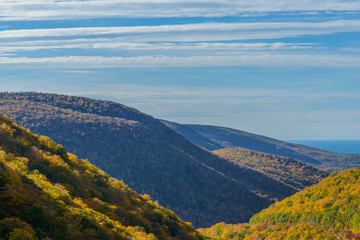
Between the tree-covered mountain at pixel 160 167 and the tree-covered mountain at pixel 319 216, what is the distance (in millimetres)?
49914

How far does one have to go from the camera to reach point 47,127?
358 feet

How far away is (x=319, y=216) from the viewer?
31000mm

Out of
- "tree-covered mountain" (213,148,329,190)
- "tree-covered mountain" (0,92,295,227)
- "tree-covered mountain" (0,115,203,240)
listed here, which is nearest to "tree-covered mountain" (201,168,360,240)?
"tree-covered mountain" (0,115,203,240)

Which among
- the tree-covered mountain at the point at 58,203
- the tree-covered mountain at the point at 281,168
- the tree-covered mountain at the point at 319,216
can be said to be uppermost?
the tree-covered mountain at the point at 58,203

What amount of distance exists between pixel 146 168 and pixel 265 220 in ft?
237

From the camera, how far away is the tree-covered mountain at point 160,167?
10019 cm

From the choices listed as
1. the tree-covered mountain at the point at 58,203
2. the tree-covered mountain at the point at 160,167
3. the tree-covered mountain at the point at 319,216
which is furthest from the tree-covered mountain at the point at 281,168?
the tree-covered mountain at the point at 58,203

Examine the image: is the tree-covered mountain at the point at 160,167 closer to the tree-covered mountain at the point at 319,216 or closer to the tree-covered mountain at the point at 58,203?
the tree-covered mountain at the point at 319,216

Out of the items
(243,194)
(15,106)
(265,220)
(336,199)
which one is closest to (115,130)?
(15,106)

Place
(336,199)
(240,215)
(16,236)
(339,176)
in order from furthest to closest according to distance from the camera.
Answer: (240,215), (339,176), (336,199), (16,236)

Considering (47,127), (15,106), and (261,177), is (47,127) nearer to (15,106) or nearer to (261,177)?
(15,106)

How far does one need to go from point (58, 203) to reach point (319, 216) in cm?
2344

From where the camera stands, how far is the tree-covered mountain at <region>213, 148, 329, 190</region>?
141 m

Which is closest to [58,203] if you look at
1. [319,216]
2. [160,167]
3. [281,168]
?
[319,216]
